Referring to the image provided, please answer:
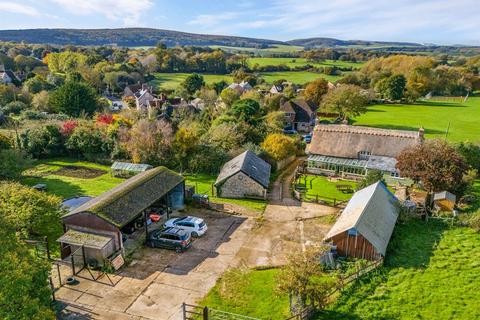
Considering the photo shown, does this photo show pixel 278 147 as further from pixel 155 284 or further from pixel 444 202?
pixel 155 284

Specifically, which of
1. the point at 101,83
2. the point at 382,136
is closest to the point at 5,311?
the point at 382,136

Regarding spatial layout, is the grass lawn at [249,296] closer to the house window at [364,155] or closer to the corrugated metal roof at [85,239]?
the corrugated metal roof at [85,239]

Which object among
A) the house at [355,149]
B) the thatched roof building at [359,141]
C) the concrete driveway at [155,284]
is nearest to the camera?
the concrete driveway at [155,284]

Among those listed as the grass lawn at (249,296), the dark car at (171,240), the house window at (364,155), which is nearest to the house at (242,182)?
the dark car at (171,240)

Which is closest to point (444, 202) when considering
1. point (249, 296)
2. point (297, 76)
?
point (249, 296)

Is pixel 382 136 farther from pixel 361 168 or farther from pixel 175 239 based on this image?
pixel 175 239

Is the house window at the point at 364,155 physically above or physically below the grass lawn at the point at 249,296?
above

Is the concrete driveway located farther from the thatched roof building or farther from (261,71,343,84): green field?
(261,71,343,84): green field
